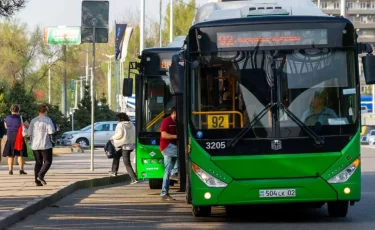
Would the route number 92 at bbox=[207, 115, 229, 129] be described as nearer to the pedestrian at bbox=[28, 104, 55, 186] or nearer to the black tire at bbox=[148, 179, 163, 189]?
the pedestrian at bbox=[28, 104, 55, 186]

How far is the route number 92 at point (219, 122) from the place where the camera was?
15.0 meters

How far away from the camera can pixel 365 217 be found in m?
16.2

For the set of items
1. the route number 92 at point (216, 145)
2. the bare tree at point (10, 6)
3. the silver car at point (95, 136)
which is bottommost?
the silver car at point (95, 136)

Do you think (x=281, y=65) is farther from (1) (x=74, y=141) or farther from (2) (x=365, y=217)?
(1) (x=74, y=141)

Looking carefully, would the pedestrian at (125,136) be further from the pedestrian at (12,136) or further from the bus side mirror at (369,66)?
the bus side mirror at (369,66)

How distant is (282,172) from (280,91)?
3.63ft

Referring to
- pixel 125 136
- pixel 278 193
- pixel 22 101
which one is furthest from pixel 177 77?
pixel 22 101

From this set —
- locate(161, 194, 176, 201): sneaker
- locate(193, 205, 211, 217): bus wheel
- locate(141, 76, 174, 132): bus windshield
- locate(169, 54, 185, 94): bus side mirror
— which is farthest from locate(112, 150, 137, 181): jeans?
locate(169, 54, 185, 94): bus side mirror

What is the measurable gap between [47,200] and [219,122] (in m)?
4.87

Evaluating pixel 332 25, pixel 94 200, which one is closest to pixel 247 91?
pixel 332 25

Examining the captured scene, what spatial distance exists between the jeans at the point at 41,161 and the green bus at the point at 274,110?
7139 mm

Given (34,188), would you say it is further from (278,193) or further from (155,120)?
(278,193)

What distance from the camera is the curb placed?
15164mm

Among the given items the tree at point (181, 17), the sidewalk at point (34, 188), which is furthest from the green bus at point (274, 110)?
the tree at point (181, 17)
